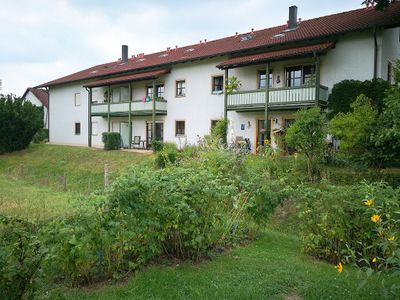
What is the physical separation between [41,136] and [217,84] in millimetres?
20053

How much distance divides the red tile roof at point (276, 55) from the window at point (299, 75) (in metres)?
1.09

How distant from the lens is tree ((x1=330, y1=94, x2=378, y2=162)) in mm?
10375

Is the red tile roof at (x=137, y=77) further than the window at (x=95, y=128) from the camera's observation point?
No

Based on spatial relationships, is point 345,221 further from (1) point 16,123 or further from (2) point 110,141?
(1) point 16,123

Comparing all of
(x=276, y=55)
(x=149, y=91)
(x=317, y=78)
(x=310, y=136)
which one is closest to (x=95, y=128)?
(x=149, y=91)

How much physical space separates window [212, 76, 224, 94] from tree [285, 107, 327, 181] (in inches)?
407

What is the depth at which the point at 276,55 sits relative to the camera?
1717 cm

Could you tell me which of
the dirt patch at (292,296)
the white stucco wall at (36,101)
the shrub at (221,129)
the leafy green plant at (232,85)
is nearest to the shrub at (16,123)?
the white stucco wall at (36,101)

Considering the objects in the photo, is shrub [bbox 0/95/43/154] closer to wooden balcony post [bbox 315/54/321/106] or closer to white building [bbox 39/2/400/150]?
white building [bbox 39/2/400/150]

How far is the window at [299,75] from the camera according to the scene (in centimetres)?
1723

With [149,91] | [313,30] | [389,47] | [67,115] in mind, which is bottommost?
[67,115]

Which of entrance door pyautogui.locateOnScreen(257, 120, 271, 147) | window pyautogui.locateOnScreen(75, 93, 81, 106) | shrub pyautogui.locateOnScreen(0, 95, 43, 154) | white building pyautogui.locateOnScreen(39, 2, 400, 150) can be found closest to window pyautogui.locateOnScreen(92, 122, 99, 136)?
white building pyautogui.locateOnScreen(39, 2, 400, 150)

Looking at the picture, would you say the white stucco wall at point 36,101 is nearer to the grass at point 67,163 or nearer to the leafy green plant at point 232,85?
the grass at point 67,163

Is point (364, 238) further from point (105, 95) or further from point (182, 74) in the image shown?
point (105, 95)
